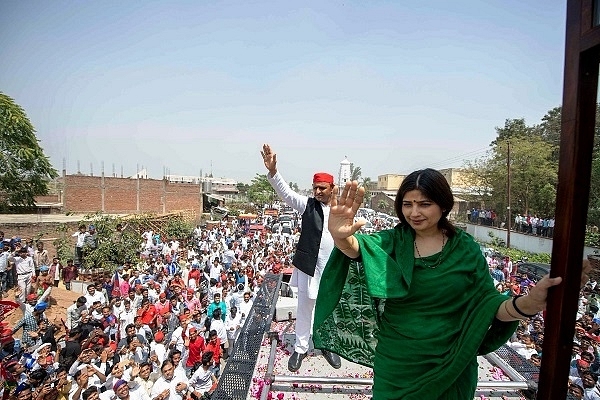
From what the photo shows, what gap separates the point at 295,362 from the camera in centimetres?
362

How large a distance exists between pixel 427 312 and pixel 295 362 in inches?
84.1

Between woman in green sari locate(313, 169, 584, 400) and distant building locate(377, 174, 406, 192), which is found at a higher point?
distant building locate(377, 174, 406, 192)

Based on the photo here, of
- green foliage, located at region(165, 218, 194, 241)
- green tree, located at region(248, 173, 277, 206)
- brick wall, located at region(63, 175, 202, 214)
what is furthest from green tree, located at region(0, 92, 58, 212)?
green tree, located at region(248, 173, 277, 206)

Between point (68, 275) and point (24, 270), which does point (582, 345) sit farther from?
point (68, 275)

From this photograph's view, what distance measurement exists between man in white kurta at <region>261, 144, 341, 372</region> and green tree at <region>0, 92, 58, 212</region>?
76.8ft

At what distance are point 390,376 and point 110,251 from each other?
1385 cm

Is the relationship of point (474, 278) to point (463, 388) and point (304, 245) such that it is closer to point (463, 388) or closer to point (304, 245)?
point (463, 388)

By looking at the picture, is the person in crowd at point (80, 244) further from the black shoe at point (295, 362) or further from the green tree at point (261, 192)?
the green tree at point (261, 192)

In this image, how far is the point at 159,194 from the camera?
127 ft

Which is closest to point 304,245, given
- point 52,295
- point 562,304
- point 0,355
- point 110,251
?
point 562,304

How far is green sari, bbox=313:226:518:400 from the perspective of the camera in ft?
5.93

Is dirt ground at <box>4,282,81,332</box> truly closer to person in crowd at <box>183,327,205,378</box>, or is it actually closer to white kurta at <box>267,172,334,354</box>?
person in crowd at <box>183,327,205,378</box>

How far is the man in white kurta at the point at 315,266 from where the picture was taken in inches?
136

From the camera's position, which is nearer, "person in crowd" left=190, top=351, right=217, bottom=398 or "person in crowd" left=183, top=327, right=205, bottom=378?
"person in crowd" left=190, top=351, right=217, bottom=398
